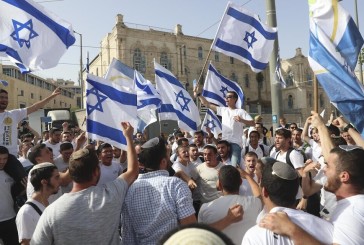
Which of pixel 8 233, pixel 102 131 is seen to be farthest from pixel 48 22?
pixel 8 233

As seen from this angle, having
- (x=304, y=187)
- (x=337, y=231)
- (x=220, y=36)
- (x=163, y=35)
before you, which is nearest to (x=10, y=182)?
(x=304, y=187)

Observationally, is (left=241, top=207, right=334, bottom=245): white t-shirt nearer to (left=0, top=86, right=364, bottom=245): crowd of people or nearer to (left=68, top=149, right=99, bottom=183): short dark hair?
(left=0, top=86, right=364, bottom=245): crowd of people

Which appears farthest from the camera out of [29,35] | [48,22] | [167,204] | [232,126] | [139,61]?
[139,61]

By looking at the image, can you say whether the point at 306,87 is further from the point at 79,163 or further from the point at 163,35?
the point at 79,163

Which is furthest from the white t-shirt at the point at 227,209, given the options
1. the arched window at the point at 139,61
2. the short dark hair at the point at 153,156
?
the arched window at the point at 139,61

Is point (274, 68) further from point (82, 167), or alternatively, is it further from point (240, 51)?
point (82, 167)

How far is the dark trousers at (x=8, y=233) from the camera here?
14.6 ft

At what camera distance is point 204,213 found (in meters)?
3.36

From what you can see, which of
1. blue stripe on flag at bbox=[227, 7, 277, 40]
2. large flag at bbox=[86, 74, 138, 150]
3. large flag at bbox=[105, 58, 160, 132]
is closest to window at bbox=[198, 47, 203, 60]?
large flag at bbox=[105, 58, 160, 132]

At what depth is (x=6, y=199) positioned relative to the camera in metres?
4.49

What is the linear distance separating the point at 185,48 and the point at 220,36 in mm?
45102

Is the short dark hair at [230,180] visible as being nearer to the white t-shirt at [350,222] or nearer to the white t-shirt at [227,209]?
the white t-shirt at [227,209]

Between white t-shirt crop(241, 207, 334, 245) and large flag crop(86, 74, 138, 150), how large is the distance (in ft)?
10.5

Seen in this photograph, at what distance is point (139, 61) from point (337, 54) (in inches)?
1730
